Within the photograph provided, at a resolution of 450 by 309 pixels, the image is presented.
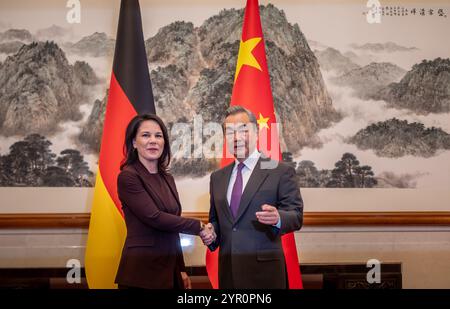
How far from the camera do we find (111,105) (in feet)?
7.57

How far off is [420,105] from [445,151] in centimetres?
26

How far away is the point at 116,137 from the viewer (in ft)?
7.49

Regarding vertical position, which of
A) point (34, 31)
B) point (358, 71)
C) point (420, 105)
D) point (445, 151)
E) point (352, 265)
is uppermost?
point (34, 31)

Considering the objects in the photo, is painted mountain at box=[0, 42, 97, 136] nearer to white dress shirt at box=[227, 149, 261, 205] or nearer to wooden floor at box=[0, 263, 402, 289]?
wooden floor at box=[0, 263, 402, 289]

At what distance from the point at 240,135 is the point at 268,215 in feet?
1.15

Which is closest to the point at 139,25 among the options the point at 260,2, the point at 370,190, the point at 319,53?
the point at 260,2

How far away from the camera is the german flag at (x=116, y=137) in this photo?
2.22 m

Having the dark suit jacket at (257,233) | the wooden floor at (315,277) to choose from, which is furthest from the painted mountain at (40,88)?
the dark suit jacket at (257,233)

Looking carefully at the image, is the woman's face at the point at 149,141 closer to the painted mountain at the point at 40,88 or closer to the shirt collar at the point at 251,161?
the shirt collar at the point at 251,161

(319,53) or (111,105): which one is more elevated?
(319,53)

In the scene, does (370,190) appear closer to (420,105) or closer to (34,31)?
(420,105)

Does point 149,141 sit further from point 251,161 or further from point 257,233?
point 257,233

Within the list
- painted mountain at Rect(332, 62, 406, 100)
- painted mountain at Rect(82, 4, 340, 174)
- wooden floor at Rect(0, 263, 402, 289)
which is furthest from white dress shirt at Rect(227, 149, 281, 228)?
painted mountain at Rect(332, 62, 406, 100)

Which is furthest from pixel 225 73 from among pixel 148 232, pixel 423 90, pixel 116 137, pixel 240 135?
pixel 148 232
